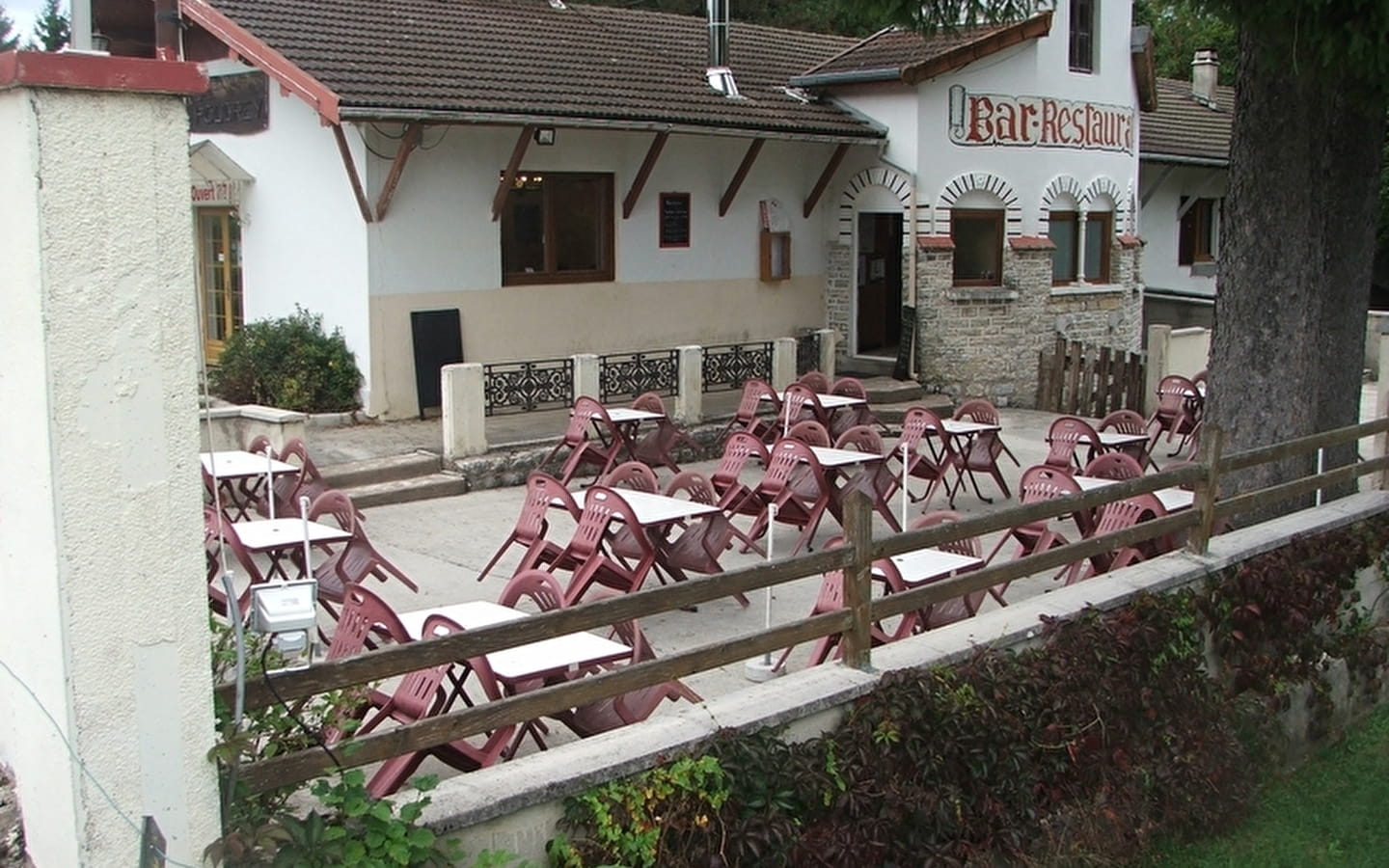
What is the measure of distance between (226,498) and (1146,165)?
687 inches

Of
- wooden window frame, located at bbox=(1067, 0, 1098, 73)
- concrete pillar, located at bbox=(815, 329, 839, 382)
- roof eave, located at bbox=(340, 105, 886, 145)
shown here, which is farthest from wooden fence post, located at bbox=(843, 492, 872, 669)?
wooden window frame, located at bbox=(1067, 0, 1098, 73)

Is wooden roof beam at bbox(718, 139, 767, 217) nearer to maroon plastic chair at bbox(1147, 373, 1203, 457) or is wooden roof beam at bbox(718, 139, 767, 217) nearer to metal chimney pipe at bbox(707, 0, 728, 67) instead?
metal chimney pipe at bbox(707, 0, 728, 67)

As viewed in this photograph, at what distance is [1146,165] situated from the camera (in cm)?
2281

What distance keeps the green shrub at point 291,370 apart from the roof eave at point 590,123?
2480mm

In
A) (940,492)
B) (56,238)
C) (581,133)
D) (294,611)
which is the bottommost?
(940,492)

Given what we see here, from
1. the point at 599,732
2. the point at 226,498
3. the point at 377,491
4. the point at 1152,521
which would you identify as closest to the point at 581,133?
the point at 377,491

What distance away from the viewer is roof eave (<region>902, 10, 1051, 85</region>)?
55.4 ft

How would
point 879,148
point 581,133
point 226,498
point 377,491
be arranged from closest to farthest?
1. point 226,498
2. point 377,491
3. point 581,133
4. point 879,148

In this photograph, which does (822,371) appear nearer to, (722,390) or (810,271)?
(722,390)

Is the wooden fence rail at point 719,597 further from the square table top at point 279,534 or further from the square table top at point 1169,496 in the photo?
the square table top at point 279,534

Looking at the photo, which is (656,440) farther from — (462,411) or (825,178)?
(825,178)

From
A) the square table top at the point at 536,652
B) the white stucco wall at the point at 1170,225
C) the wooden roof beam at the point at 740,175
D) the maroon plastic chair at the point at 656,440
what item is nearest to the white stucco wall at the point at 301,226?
the maroon plastic chair at the point at 656,440

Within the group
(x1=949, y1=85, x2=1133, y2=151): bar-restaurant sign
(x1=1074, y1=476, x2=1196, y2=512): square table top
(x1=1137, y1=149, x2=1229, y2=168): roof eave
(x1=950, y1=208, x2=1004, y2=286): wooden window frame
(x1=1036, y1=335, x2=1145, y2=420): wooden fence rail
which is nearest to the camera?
(x1=1074, y1=476, x2=1196, y2=512): square table top

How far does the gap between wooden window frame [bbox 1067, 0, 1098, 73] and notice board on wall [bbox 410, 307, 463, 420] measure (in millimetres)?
9843
